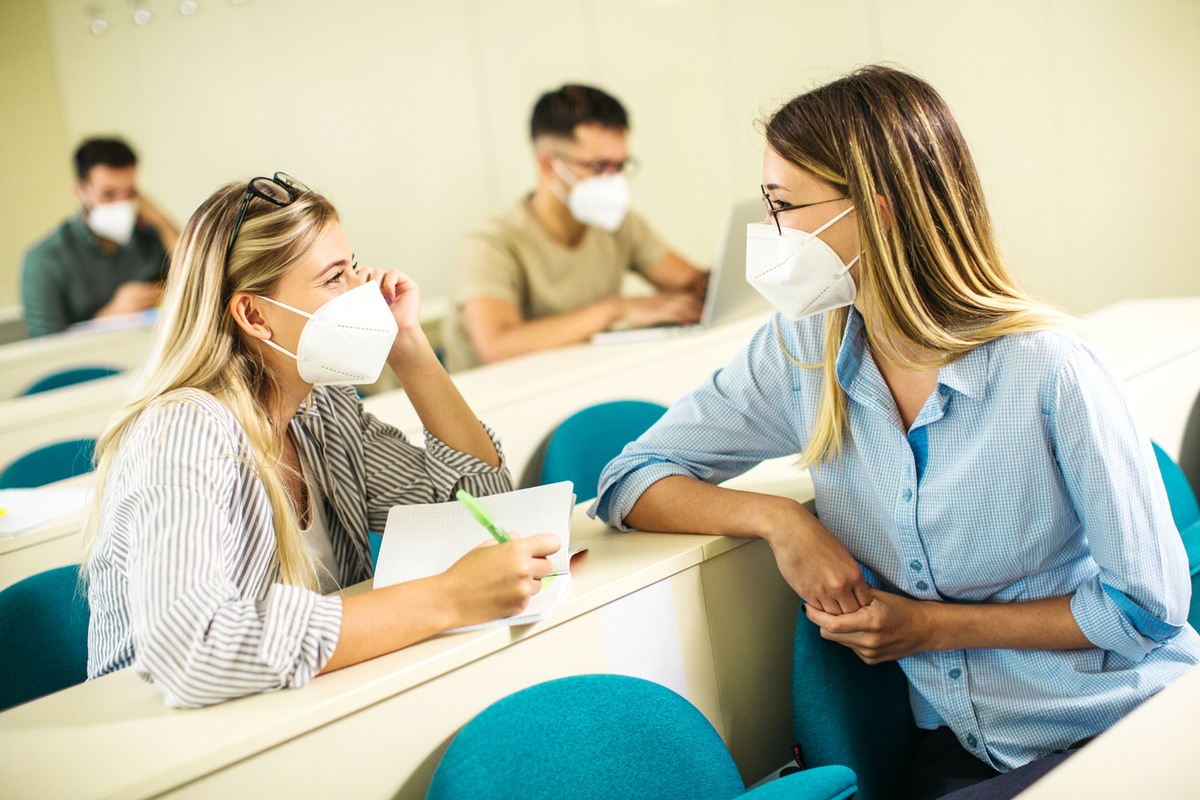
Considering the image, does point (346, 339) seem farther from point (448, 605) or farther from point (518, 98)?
point (518, 98)

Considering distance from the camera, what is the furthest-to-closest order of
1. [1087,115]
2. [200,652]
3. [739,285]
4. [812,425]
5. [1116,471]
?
[1087,115] → [739,285] → [812,425] → [1116,471] → [200,652]

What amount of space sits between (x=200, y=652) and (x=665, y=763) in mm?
478

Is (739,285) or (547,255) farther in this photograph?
(547,255)

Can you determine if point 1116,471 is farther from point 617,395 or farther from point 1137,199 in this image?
point 1137,199

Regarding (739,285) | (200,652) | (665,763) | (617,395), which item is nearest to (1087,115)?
(739,285)

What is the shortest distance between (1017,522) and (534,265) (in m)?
2.50

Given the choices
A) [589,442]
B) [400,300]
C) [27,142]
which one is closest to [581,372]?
[589,442]

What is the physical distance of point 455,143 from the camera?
5176 mm

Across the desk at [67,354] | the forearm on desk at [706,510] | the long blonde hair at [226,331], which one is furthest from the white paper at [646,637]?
the desk at [67,354]

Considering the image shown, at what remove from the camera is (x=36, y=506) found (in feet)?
5.99

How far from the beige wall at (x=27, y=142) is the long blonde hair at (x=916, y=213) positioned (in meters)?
4.74

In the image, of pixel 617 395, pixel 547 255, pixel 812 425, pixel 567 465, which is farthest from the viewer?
pixel 547 255

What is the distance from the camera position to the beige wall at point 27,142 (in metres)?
4.80

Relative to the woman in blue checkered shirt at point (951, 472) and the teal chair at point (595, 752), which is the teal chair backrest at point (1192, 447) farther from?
the teal chair at point (595, 752)
